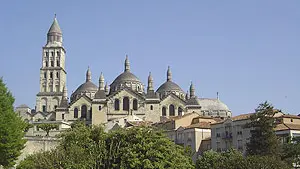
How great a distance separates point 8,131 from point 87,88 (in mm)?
65808

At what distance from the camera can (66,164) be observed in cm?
3494

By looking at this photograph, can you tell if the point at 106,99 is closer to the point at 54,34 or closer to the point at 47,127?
the point at 47,127

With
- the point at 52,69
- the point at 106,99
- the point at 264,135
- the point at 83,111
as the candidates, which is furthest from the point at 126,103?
the point at 264,135

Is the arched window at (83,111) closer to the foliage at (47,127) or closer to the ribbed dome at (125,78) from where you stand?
the ribbed dome at (125,78)

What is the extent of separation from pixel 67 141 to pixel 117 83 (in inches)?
2448

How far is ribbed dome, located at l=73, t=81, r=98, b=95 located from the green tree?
62235 millimetres

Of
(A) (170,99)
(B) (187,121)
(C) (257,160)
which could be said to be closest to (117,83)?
(A) (170,99)

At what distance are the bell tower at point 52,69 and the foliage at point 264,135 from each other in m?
73.6

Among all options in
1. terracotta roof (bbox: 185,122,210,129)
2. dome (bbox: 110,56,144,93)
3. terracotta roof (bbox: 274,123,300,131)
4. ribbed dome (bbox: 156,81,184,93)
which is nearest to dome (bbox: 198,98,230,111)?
ribbed dome (bbox: 156,81,184,93)

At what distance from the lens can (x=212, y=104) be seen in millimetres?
112000

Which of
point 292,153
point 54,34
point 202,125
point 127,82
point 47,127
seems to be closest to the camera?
point 292,153

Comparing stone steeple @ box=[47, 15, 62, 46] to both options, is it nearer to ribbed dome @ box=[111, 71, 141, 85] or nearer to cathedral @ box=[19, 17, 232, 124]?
cathedral @ box=[19, 17, 232, 124]

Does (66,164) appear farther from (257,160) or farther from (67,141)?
(257,160)

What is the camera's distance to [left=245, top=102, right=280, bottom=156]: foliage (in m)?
41.6
